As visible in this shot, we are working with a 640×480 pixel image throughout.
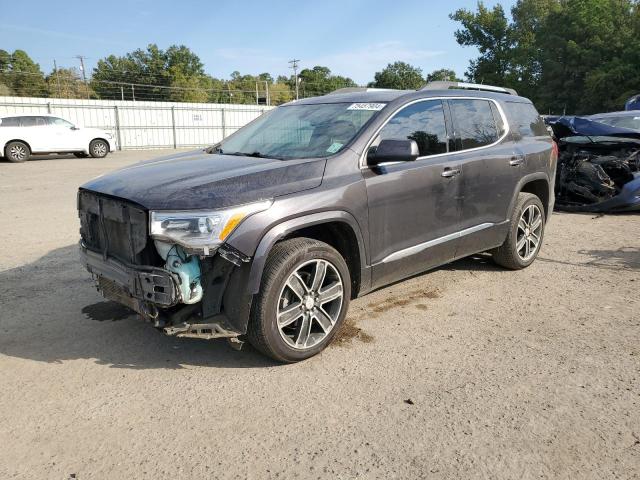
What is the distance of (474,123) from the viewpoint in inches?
193

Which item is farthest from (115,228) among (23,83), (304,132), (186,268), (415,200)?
(23,83)

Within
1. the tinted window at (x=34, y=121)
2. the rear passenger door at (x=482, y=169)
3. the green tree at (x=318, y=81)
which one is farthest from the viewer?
the green tree at (x=318, y=81)

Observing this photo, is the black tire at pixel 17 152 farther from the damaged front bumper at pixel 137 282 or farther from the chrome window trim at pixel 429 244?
the chrome window trim at pixel 429 244

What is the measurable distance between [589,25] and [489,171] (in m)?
50.6

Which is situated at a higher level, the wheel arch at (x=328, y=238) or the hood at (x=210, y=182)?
the hood at (x=210, y=182)

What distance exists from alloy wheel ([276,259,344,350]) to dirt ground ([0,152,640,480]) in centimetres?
19

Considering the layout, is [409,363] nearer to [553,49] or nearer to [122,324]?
[122,324]

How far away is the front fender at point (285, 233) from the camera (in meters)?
3.16

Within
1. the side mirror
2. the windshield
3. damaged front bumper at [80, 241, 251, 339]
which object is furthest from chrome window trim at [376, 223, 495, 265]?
damaged front bumper at [80, 241, 251, 339]

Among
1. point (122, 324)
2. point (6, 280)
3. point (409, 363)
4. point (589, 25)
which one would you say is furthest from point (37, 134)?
point (589, 25)

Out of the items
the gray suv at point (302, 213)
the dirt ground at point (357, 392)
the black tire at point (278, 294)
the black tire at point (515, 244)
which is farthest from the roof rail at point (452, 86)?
the black tire at point (278, 294)

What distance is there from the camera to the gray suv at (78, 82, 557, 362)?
3141 millimetres

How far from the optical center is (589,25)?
1826 inches

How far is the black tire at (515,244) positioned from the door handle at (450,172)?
116cm
